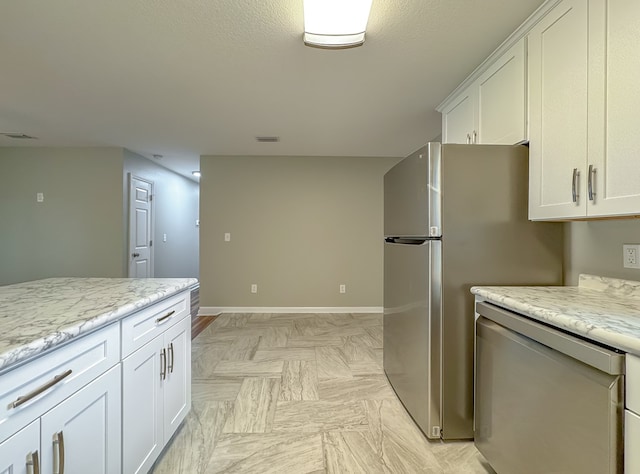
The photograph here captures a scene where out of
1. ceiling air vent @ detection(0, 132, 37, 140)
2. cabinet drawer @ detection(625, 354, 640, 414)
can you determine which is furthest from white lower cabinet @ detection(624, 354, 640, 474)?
ceiling air vent @ detection(0, 132, 37, 140)

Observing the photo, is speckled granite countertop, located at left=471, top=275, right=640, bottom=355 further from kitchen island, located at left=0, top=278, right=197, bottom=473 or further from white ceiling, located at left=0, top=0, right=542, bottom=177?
kitchen island, located at left=0, top=278, right=197, bottom=473

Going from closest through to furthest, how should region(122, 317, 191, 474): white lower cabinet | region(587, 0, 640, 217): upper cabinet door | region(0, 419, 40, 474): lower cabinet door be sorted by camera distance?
region(0, 419, 40, 474): lower cabinet door → region(587, 0, 640, 217): upper cabinet door → region(122, 317, 191, 474): white lower cabinet

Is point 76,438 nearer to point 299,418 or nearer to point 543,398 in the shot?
point 299,418

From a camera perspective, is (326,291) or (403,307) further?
(326,291)

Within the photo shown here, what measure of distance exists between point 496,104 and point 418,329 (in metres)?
1.46

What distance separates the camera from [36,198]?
4.46 meters

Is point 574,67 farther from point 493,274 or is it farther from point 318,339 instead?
point 318,339

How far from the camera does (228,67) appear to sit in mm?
2215

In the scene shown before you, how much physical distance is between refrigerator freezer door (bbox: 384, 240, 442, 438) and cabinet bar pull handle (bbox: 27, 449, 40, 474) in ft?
5.30

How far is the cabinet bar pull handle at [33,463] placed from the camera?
0.80m

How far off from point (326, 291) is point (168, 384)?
3282 millimetres

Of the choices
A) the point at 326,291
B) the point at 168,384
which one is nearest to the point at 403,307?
the point at 168,384

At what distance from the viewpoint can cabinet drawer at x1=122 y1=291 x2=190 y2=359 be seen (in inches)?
50.6

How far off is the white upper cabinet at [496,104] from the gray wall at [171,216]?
4.33 metres
